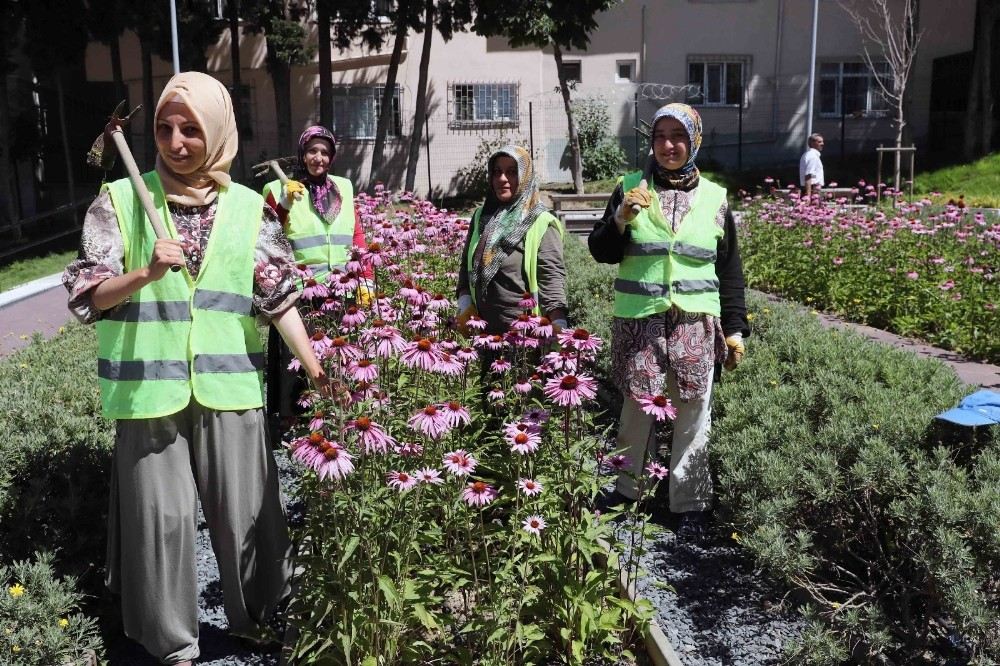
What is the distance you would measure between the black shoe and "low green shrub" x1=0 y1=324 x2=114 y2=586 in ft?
7.98

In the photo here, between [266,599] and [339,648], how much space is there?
0.47 metres

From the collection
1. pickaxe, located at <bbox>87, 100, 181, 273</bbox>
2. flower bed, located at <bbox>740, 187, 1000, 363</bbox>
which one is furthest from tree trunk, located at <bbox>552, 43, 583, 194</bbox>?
pickaxe, located at <bbox>87, 100, 181, 273</bbox>

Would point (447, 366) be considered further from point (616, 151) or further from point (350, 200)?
point (616, 151)

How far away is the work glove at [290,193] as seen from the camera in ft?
14.9

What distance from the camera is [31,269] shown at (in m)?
16.1

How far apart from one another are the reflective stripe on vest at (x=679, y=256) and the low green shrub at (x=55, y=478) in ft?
7.74

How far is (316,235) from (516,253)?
1.09 m

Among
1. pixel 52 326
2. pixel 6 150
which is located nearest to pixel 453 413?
pixel 52 326

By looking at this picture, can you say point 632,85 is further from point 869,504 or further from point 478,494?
point 478,494

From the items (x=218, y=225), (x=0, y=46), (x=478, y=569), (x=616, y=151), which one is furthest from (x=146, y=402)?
(x=616, y=151)

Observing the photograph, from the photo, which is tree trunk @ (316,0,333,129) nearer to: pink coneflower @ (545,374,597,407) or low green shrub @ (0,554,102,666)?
low green shrub @ (0,554,102,666)

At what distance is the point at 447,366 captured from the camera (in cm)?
302

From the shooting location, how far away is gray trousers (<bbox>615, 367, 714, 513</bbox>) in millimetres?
4234

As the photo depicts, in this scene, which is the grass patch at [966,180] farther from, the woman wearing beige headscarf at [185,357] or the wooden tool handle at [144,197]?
the wooden tool handle at [144,197]
